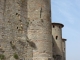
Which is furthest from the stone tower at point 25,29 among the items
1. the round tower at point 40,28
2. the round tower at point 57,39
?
the round tower at point 57,39

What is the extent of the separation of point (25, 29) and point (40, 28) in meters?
1.41

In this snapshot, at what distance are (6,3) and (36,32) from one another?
12.5 ft

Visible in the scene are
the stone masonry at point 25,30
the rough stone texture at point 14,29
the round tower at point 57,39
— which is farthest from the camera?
the round tower at point 57,39

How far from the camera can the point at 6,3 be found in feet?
55.0

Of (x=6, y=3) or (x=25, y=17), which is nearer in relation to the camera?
(x=6, y=3)

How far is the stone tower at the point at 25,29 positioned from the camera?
635 inches

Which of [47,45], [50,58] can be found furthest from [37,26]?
[50,58]

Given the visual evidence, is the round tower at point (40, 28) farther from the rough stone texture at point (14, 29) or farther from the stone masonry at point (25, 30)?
the rough stone texture at point (14, 29)

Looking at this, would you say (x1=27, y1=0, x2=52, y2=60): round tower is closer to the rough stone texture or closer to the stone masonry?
the stone masonry

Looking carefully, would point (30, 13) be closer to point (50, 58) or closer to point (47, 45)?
point (47, 45)

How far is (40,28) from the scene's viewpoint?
708 inches

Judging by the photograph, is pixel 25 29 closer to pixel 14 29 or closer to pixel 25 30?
pixel 25 30

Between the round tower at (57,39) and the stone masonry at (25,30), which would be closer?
the stone masonry at (25,30)

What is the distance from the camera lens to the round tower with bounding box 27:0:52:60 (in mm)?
17578
